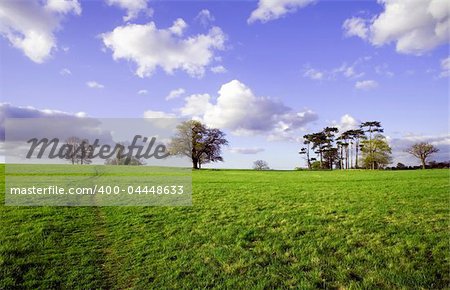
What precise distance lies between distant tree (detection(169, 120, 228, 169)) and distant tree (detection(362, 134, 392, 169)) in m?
43.9

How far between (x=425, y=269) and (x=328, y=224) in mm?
5579

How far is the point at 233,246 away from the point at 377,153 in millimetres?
90258

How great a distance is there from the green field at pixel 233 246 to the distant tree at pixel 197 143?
2456 inches

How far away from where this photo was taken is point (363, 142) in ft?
310

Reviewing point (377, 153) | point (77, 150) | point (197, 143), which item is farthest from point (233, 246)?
point (377, 153)

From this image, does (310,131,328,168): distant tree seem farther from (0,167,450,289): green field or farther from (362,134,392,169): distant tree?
(0,167,450,289): green field

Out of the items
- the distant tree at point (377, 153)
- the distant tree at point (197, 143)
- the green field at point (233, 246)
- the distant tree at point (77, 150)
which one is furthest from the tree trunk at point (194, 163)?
the green field at point (233, 246)

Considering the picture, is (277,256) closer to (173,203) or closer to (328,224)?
(328,224)

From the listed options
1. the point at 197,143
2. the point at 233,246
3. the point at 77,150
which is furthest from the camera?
the point at 197,143

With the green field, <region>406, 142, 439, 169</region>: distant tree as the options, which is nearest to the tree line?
<region>406, 142, 439, 169</region>: distant tree

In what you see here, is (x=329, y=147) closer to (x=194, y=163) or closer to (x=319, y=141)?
(x=319, y=141)

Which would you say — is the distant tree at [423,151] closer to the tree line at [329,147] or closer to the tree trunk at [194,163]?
the tree line at [329,147]

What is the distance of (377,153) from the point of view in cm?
9031

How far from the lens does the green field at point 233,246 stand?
9.67m
